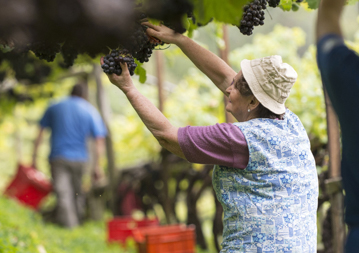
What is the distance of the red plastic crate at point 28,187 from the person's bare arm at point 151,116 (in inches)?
226

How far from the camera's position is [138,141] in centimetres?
746

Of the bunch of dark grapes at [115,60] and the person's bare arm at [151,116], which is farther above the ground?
the bunch of dark grapes at [115,60]

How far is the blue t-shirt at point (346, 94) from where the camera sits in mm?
1251

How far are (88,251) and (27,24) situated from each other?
4917 millimetres

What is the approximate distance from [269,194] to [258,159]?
0.14 m

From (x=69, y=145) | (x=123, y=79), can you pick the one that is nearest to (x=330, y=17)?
(x=123, y=79)

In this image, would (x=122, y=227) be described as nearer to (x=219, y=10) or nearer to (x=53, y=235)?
(x=53, y=235)

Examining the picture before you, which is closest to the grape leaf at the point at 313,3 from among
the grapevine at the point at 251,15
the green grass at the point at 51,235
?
the grapevine at the point at 251,15

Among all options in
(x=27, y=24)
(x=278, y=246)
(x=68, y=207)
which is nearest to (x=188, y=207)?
(x=68, y=207)

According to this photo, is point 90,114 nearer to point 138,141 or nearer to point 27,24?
point 138,141

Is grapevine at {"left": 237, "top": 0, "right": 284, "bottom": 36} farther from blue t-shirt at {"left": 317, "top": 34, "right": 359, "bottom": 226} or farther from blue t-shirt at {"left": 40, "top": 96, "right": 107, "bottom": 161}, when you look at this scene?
blue t-shirt at {"left": 40, "top": 96, "right": 107, "bottom": 161}

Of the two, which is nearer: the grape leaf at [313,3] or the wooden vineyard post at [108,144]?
the grape leaf at [313,3]

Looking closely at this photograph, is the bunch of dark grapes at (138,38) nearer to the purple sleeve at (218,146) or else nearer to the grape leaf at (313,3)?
the purple sleeve at (218,146)

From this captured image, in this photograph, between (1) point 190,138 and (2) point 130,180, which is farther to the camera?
(2) point 130,180
